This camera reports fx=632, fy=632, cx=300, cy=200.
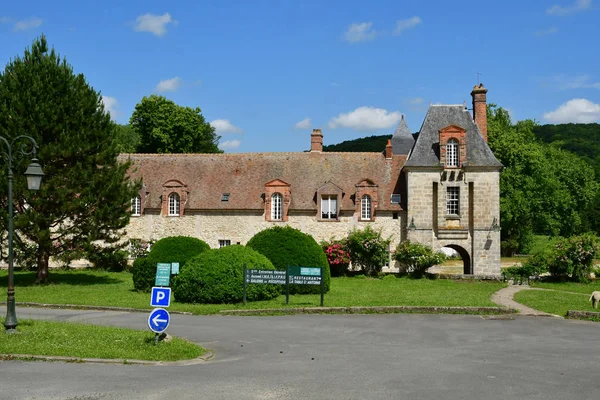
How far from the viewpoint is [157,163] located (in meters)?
41.9

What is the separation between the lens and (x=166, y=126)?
5947 centimetres

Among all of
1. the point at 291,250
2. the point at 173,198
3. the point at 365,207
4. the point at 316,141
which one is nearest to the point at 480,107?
the point at 365,207

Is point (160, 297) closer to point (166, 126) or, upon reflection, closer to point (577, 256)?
point (577, 256)

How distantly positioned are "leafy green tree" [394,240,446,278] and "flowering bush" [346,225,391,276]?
970mm

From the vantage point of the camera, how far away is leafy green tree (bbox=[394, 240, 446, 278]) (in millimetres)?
34625

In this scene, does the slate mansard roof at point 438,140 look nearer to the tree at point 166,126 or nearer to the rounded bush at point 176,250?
the rounded bush at point 176,250

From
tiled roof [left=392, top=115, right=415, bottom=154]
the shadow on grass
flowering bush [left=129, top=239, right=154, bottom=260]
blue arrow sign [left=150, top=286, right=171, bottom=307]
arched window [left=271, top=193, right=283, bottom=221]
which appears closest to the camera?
blue arrow sign [left=150, top=286, right=171, bottom=307]

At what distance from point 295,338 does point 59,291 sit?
15543mm

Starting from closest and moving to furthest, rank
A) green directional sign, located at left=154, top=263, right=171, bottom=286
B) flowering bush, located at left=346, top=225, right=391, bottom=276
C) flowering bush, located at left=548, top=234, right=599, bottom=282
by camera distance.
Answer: green directional sign, located at left=154, top=263, right=171, bottom=286 < flowering bush, located at left=548, top=234, right=599, bottom=282 < flowering bush, located at left=346, top=225, right=391, bottom=276

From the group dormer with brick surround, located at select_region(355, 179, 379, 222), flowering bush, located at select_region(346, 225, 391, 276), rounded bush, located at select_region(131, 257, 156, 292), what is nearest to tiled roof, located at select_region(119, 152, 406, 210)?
dormer with brick surround, located at select_region(355, 179, 379, 222)

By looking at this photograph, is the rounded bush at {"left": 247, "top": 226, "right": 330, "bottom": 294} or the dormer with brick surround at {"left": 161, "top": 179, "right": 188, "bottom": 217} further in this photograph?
the dormer with brick surround at {"left": 161, "top": 179, "right": 188, "bottom": 217}

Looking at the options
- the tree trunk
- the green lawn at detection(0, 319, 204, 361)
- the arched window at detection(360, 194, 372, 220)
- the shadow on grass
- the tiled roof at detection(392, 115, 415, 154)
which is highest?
the tiled roof at detection(392, 115, 415, 154)

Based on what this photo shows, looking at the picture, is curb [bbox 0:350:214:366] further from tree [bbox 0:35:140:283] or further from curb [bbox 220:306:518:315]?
tree [bbox 0:35:140:283]

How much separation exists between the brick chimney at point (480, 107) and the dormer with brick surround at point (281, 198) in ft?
40.8
